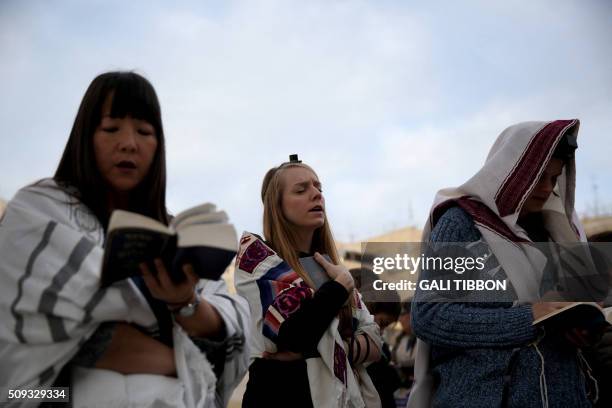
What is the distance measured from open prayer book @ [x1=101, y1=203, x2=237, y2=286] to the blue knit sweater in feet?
3.81

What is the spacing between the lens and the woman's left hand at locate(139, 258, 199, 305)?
158cm

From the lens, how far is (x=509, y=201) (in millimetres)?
2631

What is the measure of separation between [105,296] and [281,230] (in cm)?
165

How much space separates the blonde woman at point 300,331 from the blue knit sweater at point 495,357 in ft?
1.49

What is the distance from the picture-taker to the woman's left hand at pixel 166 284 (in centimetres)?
158

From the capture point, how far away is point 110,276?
1548mm

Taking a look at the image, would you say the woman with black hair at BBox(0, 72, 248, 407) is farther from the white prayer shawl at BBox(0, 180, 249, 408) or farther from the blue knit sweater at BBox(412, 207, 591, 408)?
the blue knit sweater at BBox(412, 207, 591, 408)

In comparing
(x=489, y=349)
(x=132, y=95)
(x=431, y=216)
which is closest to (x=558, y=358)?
(x=489, y=349)

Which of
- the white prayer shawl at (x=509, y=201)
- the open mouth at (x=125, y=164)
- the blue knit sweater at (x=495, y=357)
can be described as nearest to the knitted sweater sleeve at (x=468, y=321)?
the blue knit sweater at (x=495, y=357)

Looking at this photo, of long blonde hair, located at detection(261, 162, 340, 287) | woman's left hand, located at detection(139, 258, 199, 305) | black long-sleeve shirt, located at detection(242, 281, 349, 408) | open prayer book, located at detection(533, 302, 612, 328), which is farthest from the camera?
long blonde hair, located at detection(261, 162, 340, 287)

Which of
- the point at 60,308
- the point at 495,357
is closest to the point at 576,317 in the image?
the point at 495,357

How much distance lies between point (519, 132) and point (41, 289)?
2115 millimetres

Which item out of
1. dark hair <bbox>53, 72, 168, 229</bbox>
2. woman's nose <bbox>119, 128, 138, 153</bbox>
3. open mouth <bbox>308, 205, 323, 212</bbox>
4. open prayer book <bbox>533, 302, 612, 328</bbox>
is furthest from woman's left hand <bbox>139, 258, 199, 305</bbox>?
open mouth <bbox>308, 205, 323, 212</bbox>

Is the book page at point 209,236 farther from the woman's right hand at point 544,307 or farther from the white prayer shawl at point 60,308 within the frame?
the woman's right hand at point 544,307
